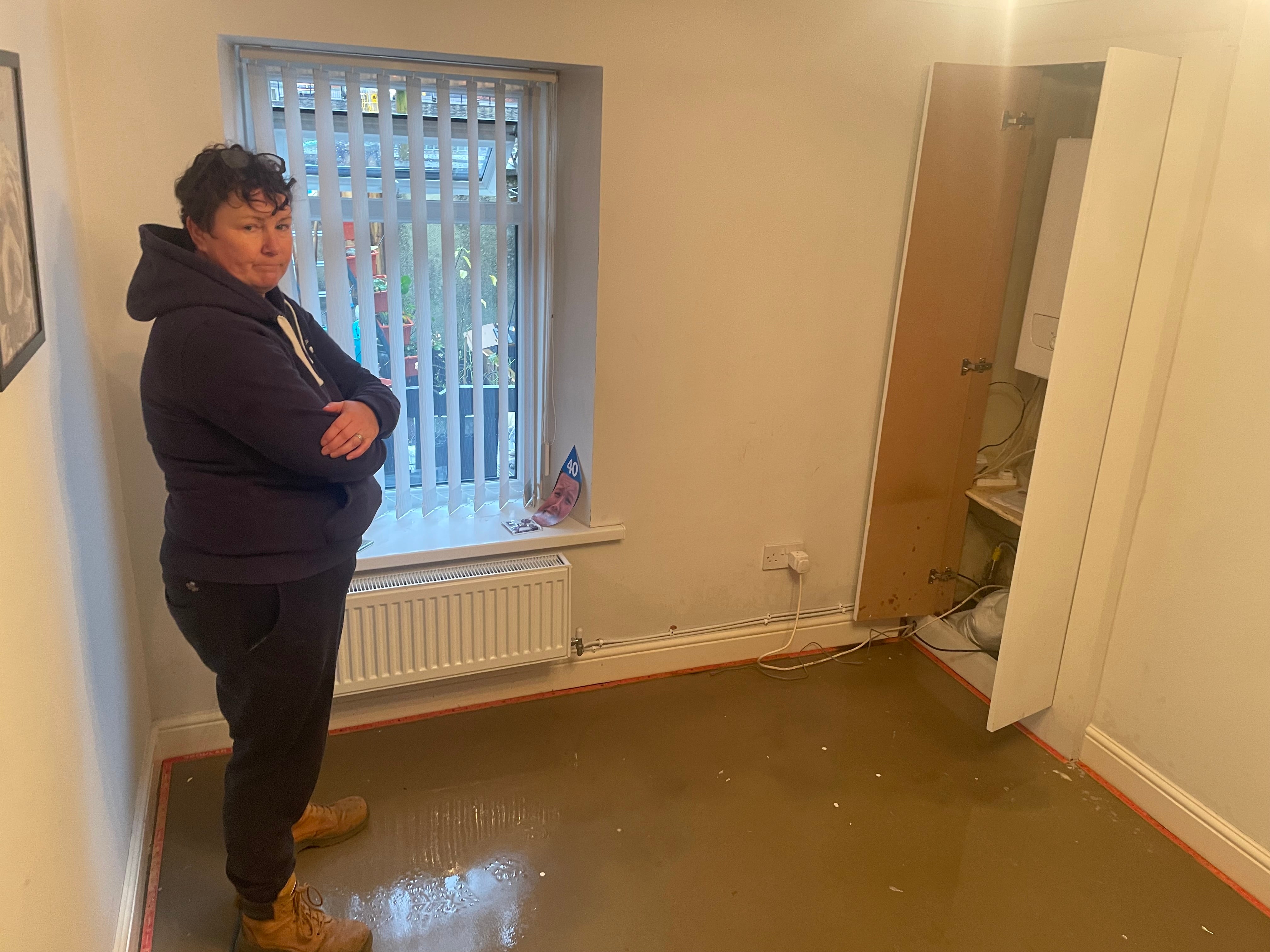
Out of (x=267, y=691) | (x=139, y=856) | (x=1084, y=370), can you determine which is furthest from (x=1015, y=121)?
(x=139, y=856)

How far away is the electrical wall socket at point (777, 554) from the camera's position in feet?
9.55

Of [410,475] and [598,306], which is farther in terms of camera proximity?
[410,475]

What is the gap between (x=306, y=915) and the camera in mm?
1812

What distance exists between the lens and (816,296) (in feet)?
8.74

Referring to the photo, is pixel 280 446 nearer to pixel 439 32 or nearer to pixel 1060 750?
pixel 439 32

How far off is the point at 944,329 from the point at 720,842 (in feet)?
5.41

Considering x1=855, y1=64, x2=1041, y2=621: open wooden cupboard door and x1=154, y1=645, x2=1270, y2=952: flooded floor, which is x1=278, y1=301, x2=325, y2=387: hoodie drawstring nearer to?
x1=154, y1=645, x2=1270, y2=952: flooded floor

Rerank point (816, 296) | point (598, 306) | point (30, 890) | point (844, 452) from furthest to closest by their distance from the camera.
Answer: point (844, 452) < point (816, 296) < point (598, 306) < point (30, 890)

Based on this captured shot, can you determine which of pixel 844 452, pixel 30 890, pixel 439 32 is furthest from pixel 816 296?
pixel 30 890

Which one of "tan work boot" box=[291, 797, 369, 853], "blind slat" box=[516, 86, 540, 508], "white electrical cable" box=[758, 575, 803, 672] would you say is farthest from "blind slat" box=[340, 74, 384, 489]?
"white electrical cable" box=[758, 575, 803, 672]

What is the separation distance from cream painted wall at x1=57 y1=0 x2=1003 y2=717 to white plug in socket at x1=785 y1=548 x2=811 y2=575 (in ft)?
0.16

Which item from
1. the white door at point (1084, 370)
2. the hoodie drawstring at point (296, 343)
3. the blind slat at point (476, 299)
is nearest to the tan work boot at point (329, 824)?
the blind slat at point (476, 299)

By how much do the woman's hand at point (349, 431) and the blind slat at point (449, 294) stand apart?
36.4 inches

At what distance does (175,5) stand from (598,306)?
118 cm
